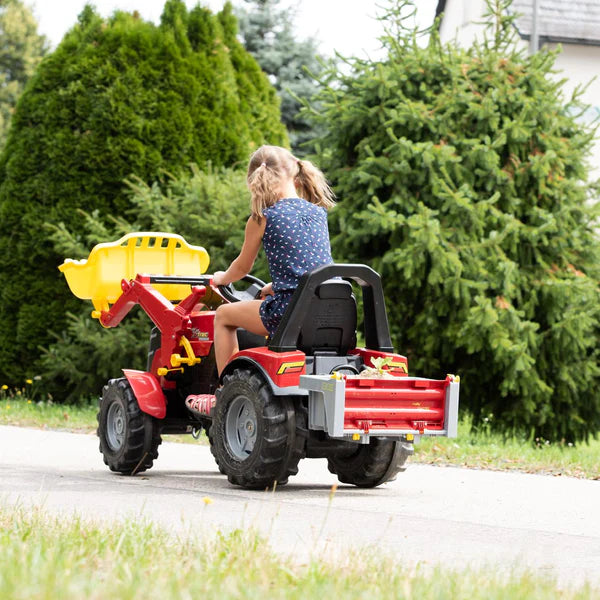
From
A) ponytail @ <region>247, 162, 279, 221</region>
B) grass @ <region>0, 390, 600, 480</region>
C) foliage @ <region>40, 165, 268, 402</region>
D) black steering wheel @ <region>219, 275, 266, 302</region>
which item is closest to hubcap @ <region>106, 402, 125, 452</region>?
black steering wheel @ <region>219, 275, 266, 302</region>

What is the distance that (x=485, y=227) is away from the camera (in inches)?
483

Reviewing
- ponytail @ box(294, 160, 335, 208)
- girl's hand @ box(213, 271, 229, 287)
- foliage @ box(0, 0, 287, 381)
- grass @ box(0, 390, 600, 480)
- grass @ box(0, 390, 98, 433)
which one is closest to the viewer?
ponytail @ box(294, 160, 335, 208)

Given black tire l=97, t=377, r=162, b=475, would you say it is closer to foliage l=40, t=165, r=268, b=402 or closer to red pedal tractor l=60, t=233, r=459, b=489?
red pedal tractor l=60, t=233, r=459, b=489

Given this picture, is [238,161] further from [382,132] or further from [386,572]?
[386,572]

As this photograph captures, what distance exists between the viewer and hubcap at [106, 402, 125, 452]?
818 cm

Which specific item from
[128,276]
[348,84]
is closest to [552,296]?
[348,84]

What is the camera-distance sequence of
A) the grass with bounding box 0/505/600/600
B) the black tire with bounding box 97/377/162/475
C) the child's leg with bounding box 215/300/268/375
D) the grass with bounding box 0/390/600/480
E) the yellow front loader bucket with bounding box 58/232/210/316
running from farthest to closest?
the grass with bounding box 0/390/600/480
the yellow front loader bucket with bounding box 58/232/210/316
the black tire with bounding box 97/377/162/475
the child's leg with bounding box 215/300/268/375
the grass with bounding box 0/505/600/600

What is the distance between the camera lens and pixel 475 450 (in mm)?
9859

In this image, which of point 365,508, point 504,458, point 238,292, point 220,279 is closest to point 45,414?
point 238,292

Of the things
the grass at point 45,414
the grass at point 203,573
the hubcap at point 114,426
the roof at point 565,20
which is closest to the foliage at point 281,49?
the roof at point 565,20

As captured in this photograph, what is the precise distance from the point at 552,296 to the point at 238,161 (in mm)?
5468

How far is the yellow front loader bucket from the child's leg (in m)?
1.37

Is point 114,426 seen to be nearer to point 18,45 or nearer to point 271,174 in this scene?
point 271,174

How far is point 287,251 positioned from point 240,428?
1113mm
